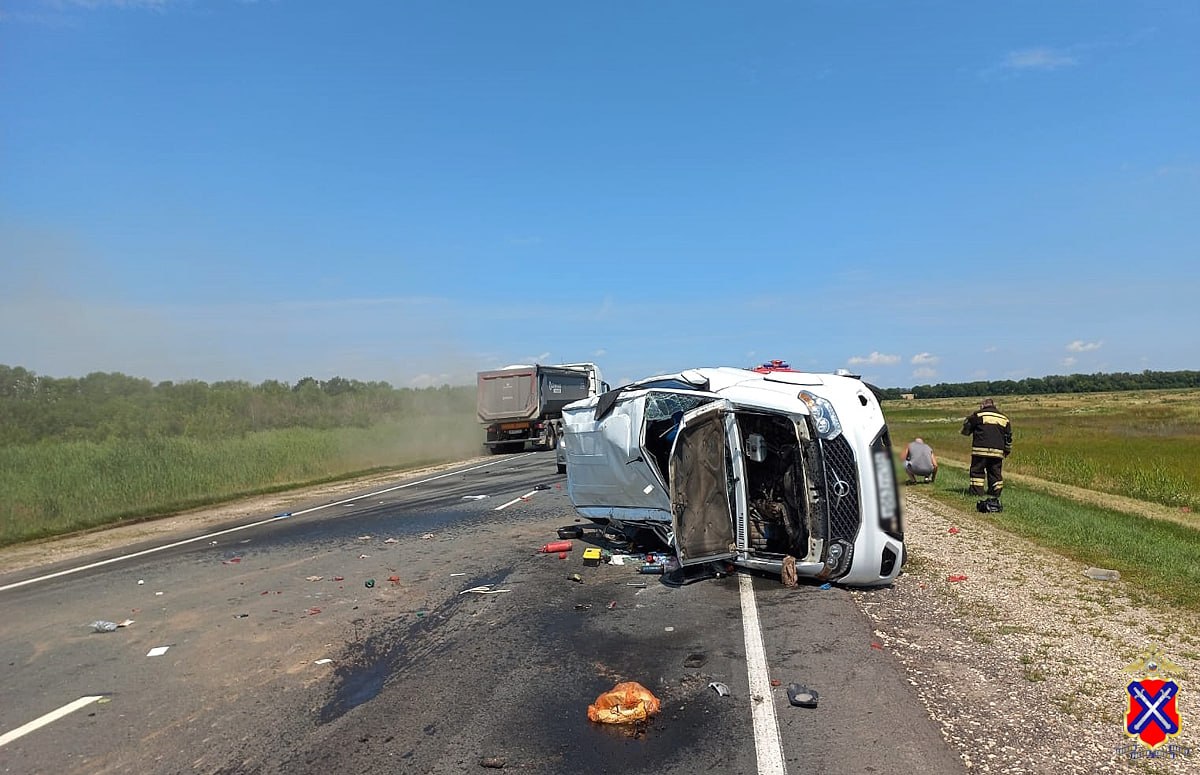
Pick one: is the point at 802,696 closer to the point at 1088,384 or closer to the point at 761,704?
the point at 761,704

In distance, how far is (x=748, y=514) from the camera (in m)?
7.39

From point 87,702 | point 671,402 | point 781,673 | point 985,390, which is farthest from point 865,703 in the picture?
point 985,390

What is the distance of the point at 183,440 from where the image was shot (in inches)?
949

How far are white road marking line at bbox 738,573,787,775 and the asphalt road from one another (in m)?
0.02

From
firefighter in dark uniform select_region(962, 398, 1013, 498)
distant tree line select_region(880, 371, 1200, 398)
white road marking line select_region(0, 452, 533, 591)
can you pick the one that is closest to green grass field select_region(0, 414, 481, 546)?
white road marking line select_region(0, 452, 533, 591)

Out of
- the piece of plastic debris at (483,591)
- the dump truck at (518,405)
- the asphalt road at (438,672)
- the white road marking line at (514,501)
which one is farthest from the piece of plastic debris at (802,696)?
the dump truck at (518,405)

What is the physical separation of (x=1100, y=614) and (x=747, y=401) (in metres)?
3.39

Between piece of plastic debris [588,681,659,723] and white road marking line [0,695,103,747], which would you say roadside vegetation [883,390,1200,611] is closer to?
piece of plastic debris [588,681,659,723]

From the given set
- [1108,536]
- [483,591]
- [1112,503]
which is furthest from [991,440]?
[483,591]

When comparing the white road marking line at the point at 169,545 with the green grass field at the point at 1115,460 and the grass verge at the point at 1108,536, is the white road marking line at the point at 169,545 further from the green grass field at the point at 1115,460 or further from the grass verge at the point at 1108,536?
the green grass field at the point at 1115,460

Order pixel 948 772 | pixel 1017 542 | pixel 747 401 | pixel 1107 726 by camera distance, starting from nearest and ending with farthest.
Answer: pixel 948 772 → pixel 1107 726 → pixel 747 401 → pixel 1017 542

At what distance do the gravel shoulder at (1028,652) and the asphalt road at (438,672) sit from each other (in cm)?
27

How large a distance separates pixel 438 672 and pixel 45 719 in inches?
96.5

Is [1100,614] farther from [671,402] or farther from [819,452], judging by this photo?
[671,402]
